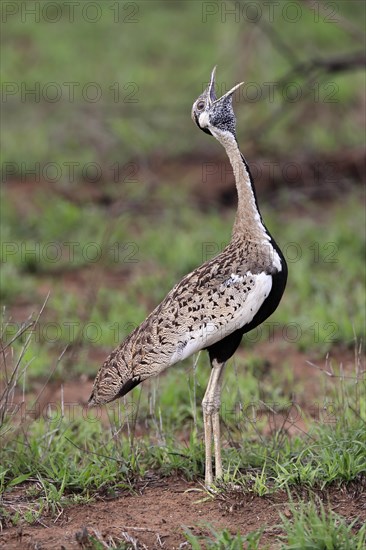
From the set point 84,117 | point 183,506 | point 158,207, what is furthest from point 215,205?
point 183,506

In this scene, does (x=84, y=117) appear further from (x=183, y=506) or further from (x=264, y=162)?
(x=183, y=506)

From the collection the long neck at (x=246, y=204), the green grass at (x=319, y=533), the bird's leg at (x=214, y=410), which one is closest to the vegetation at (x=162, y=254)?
the green grass at (x=319, y=533)

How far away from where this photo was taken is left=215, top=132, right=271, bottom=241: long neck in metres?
4.11

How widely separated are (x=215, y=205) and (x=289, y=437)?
4.52 meters

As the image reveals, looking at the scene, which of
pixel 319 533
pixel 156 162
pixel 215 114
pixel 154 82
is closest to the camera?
pixel 319 533

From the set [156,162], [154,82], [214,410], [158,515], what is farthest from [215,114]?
[154,82]

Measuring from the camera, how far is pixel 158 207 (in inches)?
345

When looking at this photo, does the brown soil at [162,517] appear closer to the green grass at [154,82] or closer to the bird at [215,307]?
the bird at [215,307]

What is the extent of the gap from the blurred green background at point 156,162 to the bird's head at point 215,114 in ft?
3.51

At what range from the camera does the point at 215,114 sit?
412 centimetres

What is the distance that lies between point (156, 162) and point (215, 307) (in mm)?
5423

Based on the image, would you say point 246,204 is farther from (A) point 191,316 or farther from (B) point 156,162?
(B) point 156,162

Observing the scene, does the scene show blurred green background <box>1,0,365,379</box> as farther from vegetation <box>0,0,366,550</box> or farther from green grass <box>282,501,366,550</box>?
green grass <box>282,501,366,550</box>

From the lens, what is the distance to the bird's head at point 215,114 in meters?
4.12
